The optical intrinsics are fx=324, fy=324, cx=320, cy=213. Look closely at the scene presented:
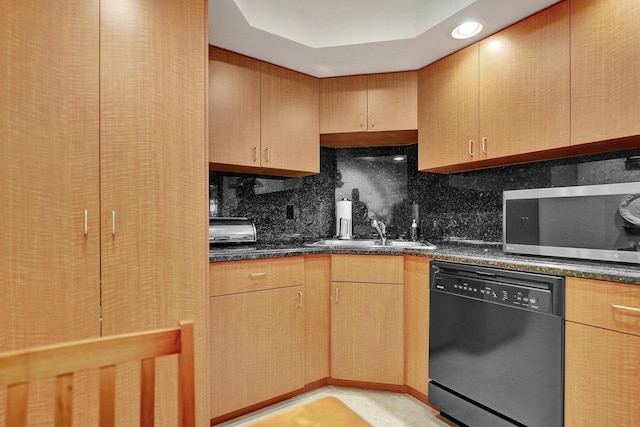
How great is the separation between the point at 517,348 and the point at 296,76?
A: 208 cm

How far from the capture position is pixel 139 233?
4.37 ft

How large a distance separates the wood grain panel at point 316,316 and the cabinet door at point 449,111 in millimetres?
1009

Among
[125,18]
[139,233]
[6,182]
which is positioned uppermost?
[125,18]

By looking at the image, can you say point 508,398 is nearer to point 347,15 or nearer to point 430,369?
point 430,369

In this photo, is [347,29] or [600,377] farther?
[347,29]

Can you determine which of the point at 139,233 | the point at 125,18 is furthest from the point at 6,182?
the point at 125,18

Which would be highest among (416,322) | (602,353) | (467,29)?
(467,29)

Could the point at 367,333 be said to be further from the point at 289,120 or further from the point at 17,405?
the point at 17,405

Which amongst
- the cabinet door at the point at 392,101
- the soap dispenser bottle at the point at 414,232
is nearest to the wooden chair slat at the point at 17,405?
the cabinet door at the point at 392,101

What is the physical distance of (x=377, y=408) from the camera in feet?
6.39

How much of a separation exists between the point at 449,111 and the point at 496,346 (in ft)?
4.54

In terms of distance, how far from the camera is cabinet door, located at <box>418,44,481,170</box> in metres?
1.94

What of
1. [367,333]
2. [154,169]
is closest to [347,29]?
[154,169]

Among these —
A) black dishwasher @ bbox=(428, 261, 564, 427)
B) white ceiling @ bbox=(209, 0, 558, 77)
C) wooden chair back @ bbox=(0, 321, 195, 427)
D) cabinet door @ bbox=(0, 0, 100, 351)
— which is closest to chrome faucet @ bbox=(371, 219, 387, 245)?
black dishwasher @ bbox=(428, 261, 564, 427)
